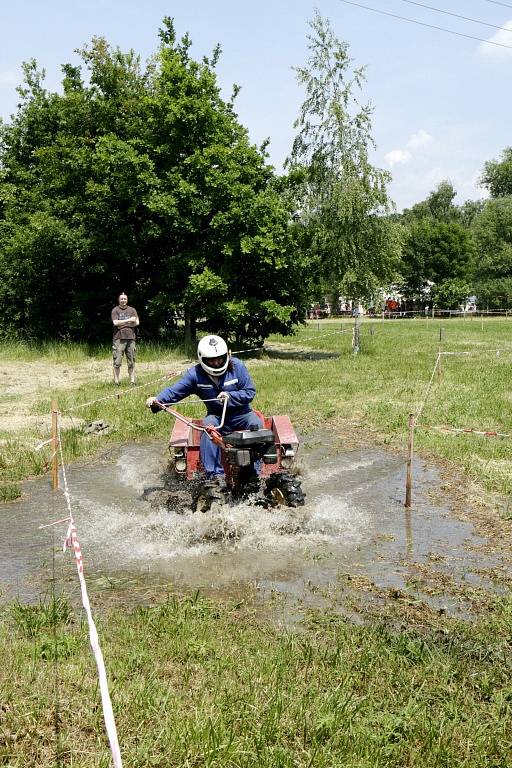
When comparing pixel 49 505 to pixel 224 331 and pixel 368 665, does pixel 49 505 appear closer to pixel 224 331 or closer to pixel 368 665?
pixel 368 665

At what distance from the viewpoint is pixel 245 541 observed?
6605mm

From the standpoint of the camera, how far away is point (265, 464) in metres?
7.55

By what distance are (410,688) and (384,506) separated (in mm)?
3959

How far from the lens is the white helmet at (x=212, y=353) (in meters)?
7.25

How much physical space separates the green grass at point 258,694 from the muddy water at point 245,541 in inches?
32.6

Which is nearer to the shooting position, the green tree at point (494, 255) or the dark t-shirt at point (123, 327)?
the dark t-shirt at point (123, 327)

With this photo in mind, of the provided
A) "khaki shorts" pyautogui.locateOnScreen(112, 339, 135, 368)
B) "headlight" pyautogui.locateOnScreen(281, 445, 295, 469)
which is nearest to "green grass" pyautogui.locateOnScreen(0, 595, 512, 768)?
"headlight" pyautogui.locateOnScreen(281, 445, 295, 469)

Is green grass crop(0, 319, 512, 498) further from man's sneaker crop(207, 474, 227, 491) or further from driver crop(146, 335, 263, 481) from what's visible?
man's sneaker crop(207, 474, 227, 491)

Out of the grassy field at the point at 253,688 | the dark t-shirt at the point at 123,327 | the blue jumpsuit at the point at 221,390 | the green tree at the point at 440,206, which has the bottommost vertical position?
the grassy field at the point at 253,688

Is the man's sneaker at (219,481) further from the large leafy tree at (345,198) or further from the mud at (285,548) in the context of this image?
the large leafy tree at (345,198)

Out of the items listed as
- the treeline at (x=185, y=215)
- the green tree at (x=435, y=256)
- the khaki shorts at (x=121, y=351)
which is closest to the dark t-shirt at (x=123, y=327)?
the khaki shorts at (x=121, y=351)

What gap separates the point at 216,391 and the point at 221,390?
0.08m

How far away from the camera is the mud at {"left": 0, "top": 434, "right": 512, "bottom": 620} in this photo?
5.46 m

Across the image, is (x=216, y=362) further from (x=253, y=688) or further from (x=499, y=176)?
(x=499, y=176)
